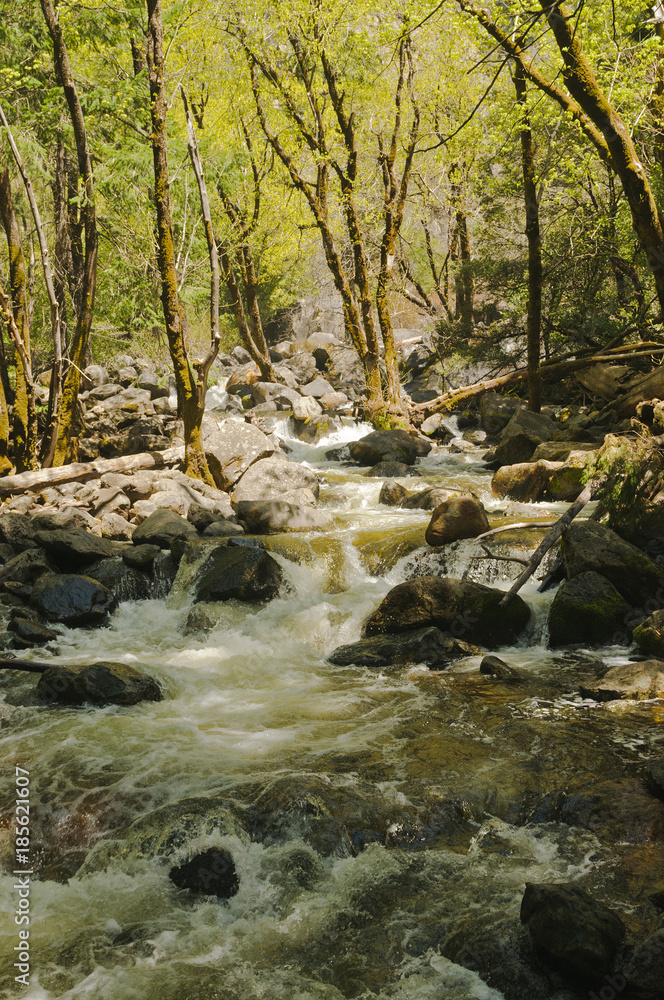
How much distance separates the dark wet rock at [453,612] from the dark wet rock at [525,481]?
4049mm

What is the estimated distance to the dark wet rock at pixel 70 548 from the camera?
927 centimetres

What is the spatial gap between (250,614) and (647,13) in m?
14.8

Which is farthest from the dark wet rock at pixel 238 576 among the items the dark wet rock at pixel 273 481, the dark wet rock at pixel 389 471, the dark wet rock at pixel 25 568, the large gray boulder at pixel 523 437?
the large gray boulder at pixel 523 437

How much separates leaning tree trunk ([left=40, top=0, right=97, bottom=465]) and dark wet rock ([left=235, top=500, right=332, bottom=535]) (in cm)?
401

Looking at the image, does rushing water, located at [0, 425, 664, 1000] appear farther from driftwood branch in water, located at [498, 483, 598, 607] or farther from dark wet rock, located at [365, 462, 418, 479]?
dark wet rock, located at [365, 462, 418, 479]

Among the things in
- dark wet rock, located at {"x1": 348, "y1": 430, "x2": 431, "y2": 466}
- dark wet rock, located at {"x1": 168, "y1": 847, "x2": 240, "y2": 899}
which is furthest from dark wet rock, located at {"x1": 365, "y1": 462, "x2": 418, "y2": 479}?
dark wet rock, located at {"x1": 168, "y1": 847, "x2": 240, "y2": 899}

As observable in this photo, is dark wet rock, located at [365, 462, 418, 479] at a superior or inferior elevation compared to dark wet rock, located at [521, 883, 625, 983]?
superior

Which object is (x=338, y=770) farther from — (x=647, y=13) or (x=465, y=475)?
(x=647, y=13)

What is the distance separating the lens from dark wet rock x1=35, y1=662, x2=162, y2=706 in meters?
5.83

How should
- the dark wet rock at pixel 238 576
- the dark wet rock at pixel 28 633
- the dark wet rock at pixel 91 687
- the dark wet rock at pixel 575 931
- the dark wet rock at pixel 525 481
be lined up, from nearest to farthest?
the dark wet rock at pixel 575 931 < the dark wet rock at pixel 91 687 < the dark wet rock at pixel 28 633 < the dark wet rock at pixel 238 576 < the dark wet rock at pixel 525 481

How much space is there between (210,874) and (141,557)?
6033 mm

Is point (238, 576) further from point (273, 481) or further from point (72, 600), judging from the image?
point (273, 481)
